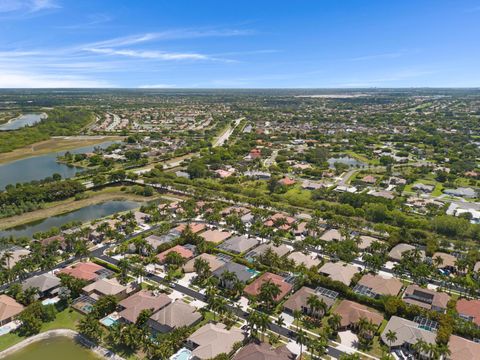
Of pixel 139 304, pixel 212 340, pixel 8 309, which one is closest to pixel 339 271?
pixel 212 340

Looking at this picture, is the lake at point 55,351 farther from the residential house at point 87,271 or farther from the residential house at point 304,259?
the residential house at point 304,259

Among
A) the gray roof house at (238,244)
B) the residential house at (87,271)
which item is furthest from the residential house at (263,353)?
the residential house at (87,271)

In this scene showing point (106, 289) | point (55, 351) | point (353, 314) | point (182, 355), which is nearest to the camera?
point (182, 355)

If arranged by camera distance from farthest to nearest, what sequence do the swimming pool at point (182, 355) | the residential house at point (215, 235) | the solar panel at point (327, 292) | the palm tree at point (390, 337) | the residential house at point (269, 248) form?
the residential house at point (215, 235) < the residential house at point (269, 248) < the solar panel at point (327, 292) < the palm tree at point (390, 337) < the swimming pool at point (182, 355)

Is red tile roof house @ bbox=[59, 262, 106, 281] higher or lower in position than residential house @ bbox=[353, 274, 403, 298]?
higher

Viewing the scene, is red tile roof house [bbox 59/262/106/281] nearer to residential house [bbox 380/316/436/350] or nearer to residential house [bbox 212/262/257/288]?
residential house [bbox 212/262/257/288]

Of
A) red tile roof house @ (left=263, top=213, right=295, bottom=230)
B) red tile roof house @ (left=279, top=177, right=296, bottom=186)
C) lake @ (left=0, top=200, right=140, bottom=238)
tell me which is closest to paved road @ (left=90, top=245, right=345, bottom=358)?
lake @ (left=0, top=200, right=140, bottom=238)

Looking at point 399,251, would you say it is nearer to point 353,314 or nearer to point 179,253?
point 353,314
